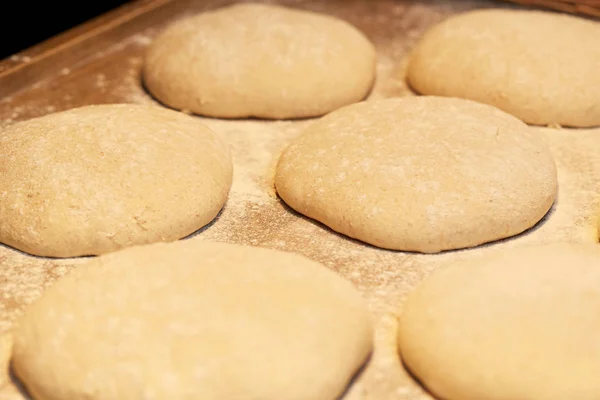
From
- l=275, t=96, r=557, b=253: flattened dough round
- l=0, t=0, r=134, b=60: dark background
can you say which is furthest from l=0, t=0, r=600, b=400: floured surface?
l=0, t=0, r=134, b=60: dark background

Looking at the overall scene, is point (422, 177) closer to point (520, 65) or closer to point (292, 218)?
point (292, 218)

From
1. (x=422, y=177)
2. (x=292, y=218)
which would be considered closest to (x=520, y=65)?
(x=422, y=177)

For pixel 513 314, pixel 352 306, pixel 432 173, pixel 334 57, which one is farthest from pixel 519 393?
pixel 334 57

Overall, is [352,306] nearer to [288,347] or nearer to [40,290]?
[288,347]

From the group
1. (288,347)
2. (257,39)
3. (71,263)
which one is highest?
(257,39)

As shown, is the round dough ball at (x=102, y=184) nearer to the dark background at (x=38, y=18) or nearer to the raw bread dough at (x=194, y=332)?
the raw bread dough at (x=194, y=332)
